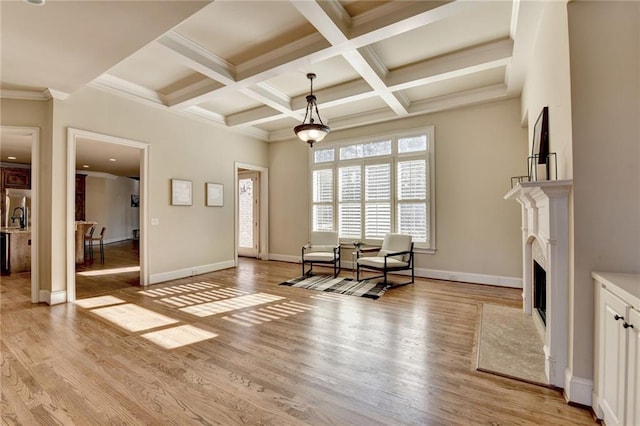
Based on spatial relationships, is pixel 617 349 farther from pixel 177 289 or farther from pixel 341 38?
pixel 177 289

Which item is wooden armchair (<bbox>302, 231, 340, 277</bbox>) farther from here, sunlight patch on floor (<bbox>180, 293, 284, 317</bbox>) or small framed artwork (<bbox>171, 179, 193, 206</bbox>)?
small framed artwork (<bbox>171, 179, 193, 206</bbox>)

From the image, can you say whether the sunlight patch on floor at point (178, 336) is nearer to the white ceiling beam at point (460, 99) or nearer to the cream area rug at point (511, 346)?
the cream area rug at point (511, 346)

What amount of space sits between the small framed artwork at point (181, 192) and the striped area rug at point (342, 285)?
7.96ft

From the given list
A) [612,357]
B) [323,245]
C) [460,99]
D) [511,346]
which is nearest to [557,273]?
[612,357]

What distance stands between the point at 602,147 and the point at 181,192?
223 inches

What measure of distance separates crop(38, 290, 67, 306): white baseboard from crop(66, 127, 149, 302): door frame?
54 mm

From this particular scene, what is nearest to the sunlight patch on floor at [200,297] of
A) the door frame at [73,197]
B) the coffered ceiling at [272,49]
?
the door frame at [73,197]

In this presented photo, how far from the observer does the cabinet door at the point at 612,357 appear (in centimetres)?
149

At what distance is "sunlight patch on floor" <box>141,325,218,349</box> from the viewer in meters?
2.77

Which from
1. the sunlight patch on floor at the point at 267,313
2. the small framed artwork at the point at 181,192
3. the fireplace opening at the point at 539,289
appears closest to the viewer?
the fireplace opening at the point at 539,289

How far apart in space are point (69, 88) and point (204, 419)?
4.32 meters

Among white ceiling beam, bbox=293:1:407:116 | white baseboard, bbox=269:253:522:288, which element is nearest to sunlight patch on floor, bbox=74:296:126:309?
white ceiling beam, bbox=293:1:407:116

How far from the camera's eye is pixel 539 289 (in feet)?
10.4

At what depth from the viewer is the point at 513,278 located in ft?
15.6
